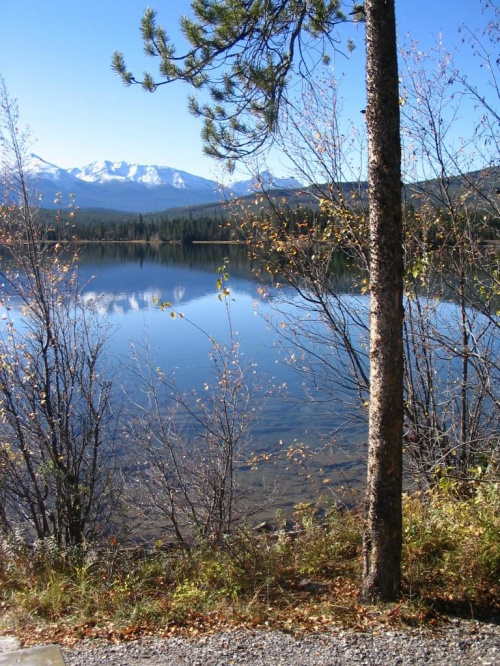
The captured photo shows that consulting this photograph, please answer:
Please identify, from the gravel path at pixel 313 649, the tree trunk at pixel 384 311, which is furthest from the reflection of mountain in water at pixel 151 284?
the gravel path at pixel 313 649

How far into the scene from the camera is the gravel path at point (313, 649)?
399cm

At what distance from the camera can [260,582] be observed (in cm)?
592

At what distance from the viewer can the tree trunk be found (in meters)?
4.41

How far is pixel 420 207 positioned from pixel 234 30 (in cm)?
419

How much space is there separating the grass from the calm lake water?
209cm

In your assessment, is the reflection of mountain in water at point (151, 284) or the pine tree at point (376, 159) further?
the reflection of mountain in water at point (151, 284)

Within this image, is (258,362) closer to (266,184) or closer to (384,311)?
(266,184)

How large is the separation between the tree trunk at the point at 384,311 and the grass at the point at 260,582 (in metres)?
0.40

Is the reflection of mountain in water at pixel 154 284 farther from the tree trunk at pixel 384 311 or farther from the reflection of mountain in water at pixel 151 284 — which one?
the tree trunk at pixel 384 311

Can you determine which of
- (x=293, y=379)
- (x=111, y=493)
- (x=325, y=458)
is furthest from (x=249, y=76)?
(x=293, y=379)

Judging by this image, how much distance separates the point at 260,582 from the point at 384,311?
3.18m

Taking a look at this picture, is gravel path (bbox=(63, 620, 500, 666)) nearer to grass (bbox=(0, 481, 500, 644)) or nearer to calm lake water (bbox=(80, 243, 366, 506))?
grass (bbox=(0, 481, 500, 644))

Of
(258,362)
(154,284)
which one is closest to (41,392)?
(258,362)

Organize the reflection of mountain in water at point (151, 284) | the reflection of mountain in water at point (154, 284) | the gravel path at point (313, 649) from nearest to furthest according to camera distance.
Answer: the gravel path at point (313, 649)
the reflection of mountain in water at point (154, 284)
the reflection of mountain in water at point (151, 284)
